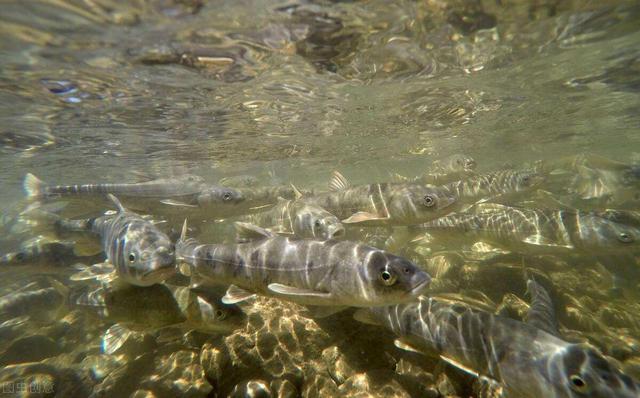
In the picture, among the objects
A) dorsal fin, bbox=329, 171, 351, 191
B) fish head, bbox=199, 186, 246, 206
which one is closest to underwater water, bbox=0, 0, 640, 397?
fish head, bbox=199, 186, 246, 206

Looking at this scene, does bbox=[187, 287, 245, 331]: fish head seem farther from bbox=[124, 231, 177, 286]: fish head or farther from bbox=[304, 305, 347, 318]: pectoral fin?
bbox=[304, 305, 347, 318]: pectoral fin

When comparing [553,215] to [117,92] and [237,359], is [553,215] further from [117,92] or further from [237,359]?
[117,92]

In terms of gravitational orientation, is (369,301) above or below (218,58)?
below

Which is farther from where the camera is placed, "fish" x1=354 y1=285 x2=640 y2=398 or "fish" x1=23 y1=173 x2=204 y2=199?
"fish" x1=23 y1=173 x2=204 y2=199

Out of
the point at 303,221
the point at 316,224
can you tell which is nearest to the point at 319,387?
the point at 316,224

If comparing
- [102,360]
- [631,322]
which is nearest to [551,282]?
[631,322]

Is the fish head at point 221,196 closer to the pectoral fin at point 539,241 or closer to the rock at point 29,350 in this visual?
the rock at point 29,350
